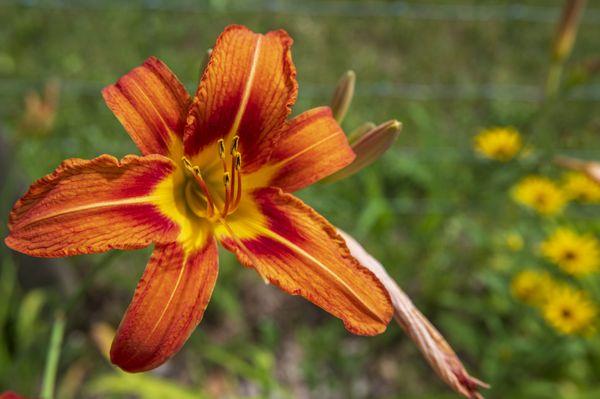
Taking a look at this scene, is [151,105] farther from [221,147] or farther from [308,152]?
[308,152]

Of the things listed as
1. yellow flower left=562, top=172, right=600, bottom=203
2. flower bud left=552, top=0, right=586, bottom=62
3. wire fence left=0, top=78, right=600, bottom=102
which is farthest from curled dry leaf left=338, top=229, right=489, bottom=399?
wire fence left=0, top=78, right=600, bottom=102

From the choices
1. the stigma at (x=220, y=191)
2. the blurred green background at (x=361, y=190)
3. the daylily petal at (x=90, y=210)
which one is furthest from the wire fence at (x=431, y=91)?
the daylily petal at (x=90, y=210)

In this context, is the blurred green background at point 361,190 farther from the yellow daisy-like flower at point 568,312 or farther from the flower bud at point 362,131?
the flower bud at point 362,131

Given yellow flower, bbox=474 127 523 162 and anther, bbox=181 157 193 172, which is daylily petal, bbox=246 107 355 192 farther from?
yellow flower, bbox=474 127 523 162

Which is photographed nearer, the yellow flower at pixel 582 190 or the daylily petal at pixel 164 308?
the daylily petal at pixel 164 308

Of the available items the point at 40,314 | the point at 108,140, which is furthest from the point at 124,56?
the point at 40,314

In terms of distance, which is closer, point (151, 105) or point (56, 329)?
point (151, 105)

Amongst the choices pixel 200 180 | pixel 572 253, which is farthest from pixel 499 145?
pixel 200 180
